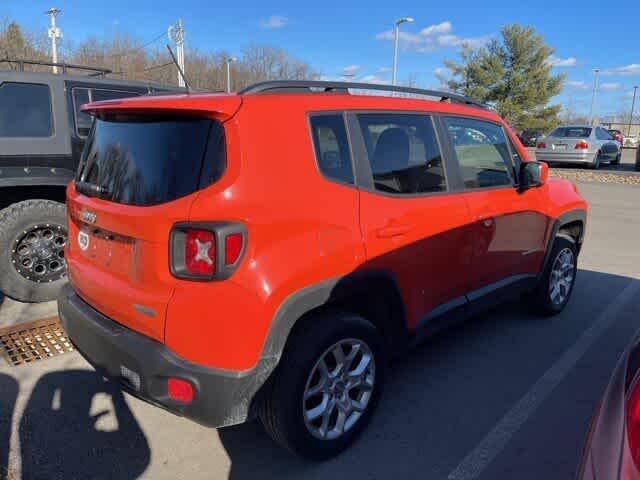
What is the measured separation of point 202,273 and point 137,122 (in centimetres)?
90

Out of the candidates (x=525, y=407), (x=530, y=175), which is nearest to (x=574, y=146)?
(x=530, y=175)

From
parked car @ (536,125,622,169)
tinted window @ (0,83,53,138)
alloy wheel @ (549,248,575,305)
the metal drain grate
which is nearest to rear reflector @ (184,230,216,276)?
the metal drain grate

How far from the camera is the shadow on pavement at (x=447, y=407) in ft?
8.45

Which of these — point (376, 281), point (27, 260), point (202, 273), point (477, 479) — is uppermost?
point (202, 273)

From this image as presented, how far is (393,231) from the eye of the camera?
2.65 metres

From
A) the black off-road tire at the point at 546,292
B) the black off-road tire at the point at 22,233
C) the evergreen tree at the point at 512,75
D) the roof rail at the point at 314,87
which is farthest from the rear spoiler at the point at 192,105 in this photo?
the evergreen tree at the point at 512,75

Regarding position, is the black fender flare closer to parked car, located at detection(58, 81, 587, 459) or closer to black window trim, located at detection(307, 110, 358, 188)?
parked car, located at detection(58, 81, 587, 459)

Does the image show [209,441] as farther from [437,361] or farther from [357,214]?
[437,361]

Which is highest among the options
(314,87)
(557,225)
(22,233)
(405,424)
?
(314,87)

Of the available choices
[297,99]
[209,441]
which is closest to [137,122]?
[297,99]

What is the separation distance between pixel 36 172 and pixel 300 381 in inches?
137

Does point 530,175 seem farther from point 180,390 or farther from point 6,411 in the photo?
point 6,411

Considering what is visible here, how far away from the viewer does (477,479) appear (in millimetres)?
2482

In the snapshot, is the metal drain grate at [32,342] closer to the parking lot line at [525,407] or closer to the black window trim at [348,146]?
the black window trim at [348,146]
